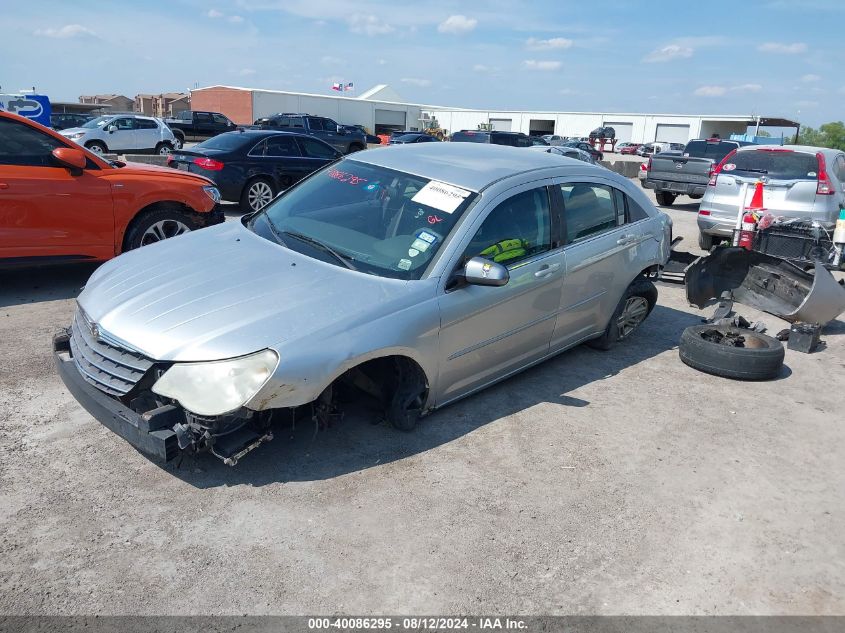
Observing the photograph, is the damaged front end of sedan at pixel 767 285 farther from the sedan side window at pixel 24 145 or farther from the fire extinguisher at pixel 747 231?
the sedan side window at pixel 24 145

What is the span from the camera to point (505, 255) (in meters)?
4.21

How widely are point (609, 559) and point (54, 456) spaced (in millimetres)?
2922

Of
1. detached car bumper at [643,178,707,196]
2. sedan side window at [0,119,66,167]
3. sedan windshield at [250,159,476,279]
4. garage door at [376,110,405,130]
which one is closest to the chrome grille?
sedan windshield at [250,159,476,279]

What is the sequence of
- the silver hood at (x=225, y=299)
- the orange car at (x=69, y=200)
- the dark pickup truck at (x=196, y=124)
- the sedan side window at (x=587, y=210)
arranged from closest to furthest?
1. the silver hood at (x=225, y=299)
2. the sedan side window at (x=587, y=210)
3. the orange car at (x=69, y=200)
4. the dark pickup truck at (x=196, y=124)

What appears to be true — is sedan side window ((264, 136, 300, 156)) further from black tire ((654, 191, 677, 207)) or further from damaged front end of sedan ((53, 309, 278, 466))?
damaged front end of sedan ((53, 309, 278, 466))

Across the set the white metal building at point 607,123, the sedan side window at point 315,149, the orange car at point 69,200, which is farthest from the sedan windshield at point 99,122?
the white metal building at point 607,123

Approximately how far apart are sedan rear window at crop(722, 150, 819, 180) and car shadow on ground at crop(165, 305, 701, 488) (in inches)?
231

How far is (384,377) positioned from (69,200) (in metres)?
4.07

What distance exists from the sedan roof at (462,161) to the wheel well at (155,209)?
2883mm

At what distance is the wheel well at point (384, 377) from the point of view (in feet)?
12.2

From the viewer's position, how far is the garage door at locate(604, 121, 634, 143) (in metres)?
72.0

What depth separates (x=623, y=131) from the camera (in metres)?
72.8

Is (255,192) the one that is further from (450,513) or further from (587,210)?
(450,513)

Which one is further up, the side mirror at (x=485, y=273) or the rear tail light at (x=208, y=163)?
the rear tail light at (x=208, y=163)
